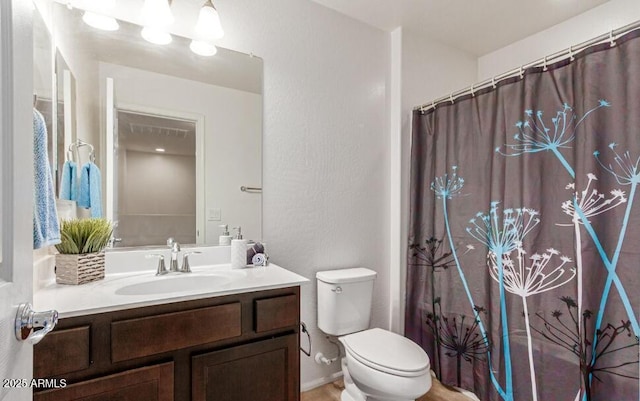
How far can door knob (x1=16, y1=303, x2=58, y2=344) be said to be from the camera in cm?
56

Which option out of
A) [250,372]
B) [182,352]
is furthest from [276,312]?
[182,352]

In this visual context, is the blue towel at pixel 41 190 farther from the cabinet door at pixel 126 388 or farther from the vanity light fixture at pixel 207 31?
the vanity light fixture at pixel 207 31

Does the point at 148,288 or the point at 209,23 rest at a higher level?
the point at 209,23

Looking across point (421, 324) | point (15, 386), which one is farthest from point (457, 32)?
point (15, 386)

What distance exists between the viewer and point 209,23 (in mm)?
1587

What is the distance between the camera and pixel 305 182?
197 cm

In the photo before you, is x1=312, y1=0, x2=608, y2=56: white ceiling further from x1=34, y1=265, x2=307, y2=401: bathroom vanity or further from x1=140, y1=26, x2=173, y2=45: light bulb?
Result: x1=34, y1=265, x2=307, y2=401: bathroom vanity

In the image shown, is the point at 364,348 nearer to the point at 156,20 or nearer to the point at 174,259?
the point at 174,259

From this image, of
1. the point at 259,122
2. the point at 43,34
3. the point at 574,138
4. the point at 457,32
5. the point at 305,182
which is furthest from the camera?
the point at 457,32

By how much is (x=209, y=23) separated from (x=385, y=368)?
1.90 m

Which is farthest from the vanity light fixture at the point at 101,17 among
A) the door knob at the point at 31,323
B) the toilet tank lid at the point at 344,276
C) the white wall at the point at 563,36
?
the white wall at the point at 563,36

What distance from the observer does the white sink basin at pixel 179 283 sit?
1.33m

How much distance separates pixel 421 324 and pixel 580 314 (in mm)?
971

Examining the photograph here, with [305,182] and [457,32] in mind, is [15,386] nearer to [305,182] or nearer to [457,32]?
[305,182]
